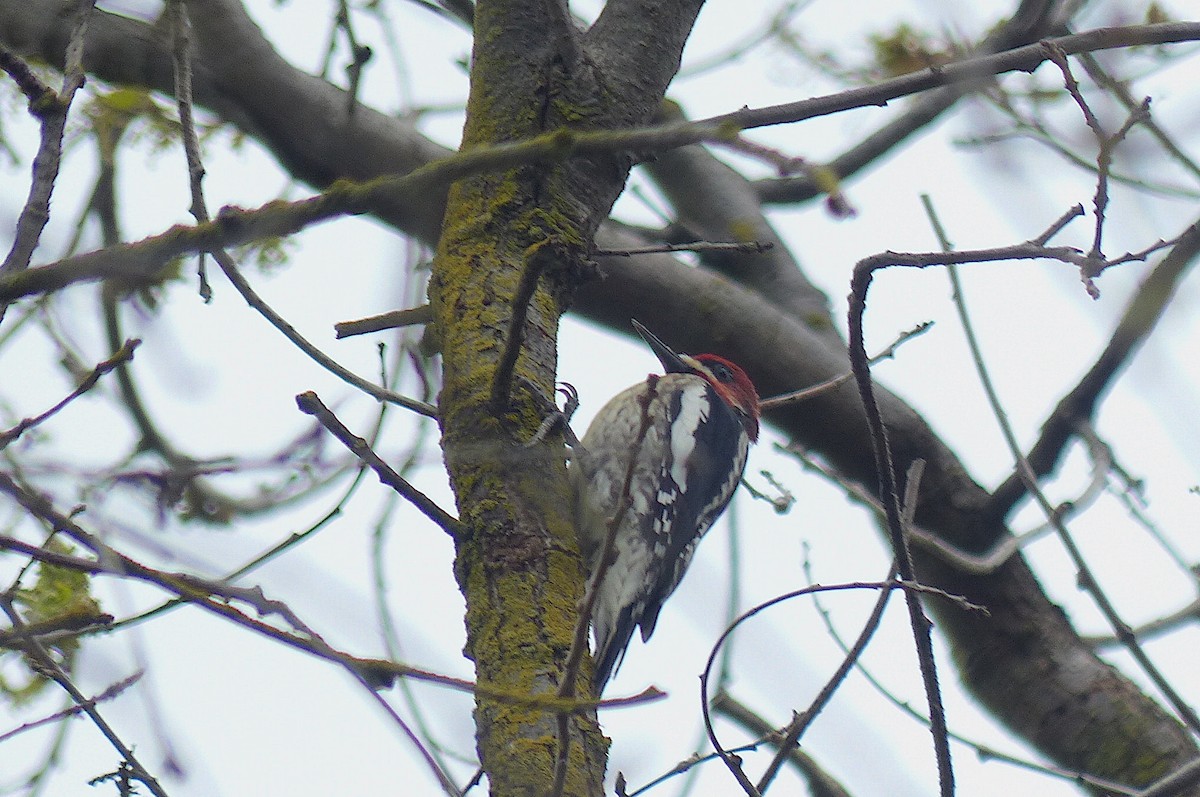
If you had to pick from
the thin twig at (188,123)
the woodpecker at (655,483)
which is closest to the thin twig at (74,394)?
the thin twig at (188,123)

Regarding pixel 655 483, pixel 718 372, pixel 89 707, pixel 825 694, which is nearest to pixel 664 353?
pixel 718 372

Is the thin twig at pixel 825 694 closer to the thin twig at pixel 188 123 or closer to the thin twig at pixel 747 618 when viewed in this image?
the thin twig at pixel 747 618

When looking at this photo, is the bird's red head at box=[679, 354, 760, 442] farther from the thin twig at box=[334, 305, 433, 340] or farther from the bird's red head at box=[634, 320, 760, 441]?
the thin twig at box=[334, 305, 433, 340]

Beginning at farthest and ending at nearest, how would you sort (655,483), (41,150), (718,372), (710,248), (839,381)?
(718,372) < (655,483) < (839,381) < (710,248) < (41,150)

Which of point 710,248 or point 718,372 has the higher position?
point 718,372

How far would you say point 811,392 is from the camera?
3127 millimetres

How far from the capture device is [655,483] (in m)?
4.17

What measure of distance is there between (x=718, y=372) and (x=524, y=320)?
10.3 feet

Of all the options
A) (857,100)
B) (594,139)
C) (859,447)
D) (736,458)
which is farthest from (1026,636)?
(594,139)

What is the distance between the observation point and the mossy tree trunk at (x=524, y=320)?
1973 mm

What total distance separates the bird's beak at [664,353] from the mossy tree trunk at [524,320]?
1842 millimetres

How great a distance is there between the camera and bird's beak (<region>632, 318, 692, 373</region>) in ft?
15.7

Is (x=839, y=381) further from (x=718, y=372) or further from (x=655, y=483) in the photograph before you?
(x=718, y=372)

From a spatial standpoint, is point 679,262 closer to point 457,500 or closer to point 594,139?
point 457,500
